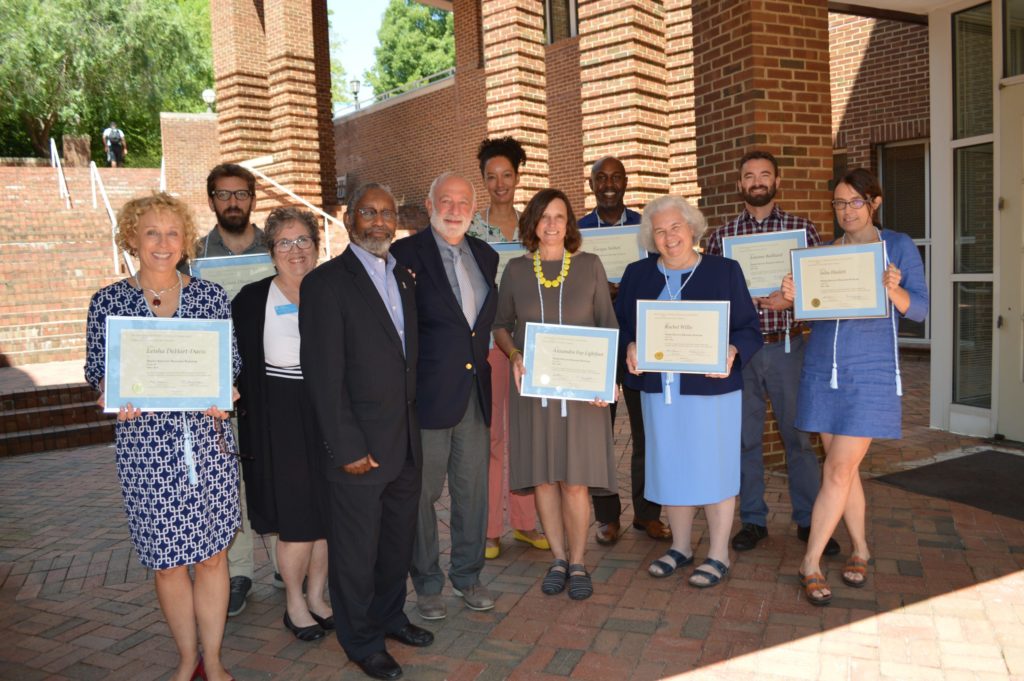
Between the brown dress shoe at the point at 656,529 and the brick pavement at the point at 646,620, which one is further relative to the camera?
the brown dress shoe at the point at 656,529

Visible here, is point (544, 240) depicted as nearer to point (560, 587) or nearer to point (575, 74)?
point (560, 587)

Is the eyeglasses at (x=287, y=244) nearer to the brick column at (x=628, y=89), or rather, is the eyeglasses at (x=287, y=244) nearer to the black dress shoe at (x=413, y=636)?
the black dress shoe at (x=413, y=636)

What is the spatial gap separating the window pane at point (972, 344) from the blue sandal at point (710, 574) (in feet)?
13.5

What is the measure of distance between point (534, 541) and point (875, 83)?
32.2ft

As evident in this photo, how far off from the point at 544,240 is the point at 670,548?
1859 millimetres

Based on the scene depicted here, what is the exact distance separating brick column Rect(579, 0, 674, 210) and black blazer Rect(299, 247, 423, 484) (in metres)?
5.53

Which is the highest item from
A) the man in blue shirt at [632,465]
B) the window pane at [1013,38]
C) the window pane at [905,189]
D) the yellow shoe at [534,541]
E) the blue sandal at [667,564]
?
the window pane at [1013,38]

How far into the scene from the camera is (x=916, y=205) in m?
11.9

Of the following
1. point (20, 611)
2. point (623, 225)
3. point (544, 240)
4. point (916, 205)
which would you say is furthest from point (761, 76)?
point (916, 205)

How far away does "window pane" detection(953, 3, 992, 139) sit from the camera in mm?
6875

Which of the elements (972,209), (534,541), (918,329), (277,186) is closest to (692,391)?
(534,541)

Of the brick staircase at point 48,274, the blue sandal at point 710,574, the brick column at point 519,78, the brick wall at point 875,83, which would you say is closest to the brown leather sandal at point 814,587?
the blue sandal at point 710,574

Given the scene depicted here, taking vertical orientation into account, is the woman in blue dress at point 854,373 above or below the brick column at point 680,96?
below

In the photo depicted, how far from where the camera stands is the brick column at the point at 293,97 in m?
12.6
